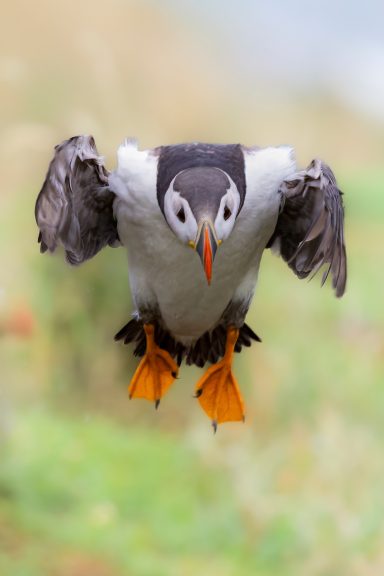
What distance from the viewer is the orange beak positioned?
65.4 inches

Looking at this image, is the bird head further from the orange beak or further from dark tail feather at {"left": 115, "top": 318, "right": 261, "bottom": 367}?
dark tail feather at {"left": 115, "top": 318, "right": 261, "bottom": 367}

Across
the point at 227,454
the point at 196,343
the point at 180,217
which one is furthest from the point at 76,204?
the point at 227,454

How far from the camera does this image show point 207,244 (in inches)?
65.9

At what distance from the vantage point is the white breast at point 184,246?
6.54 ft

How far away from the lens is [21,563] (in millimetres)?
4320

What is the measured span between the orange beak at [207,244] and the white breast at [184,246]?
295mm

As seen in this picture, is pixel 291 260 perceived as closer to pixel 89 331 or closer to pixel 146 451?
pixel 89 331

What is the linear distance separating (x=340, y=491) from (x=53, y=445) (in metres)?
1.27

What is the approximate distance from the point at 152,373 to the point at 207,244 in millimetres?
622

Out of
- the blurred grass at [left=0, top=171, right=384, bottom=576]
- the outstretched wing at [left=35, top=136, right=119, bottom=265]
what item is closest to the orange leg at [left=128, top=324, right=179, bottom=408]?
the outstretched wing at [left=35, top=136, right=119, bottom=265]

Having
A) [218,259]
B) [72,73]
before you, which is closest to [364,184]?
[72,73]

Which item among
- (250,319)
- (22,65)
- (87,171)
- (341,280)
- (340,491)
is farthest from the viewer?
(340,491)

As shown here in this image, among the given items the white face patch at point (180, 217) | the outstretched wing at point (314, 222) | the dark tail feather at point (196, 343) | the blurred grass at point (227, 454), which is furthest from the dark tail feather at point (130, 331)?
the blurred grass at point (227, 454)

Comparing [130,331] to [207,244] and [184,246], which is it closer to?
[184,246]
